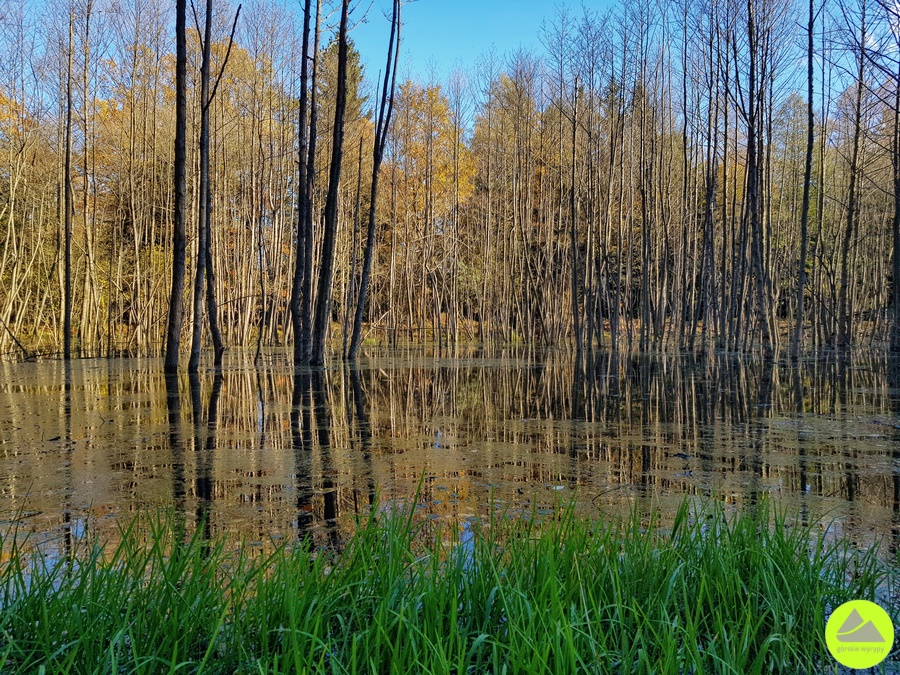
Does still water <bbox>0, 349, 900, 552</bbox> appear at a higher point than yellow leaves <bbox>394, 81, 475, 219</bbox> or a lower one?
lower

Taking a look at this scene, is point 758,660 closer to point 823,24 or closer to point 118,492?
point 118,492

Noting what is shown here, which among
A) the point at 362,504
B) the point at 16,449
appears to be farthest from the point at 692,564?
the point at 16,449

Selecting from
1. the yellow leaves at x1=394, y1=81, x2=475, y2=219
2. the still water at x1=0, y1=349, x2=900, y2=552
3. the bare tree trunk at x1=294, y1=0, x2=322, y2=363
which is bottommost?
the still water at x1=0, y1=349, x2=900, y2=552

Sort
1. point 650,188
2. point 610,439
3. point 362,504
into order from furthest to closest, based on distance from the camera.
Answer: point 650,188
point 610,439
point 362,504

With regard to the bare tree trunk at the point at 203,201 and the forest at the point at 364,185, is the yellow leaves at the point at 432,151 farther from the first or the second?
the bare tree trunk at the point at 203,201

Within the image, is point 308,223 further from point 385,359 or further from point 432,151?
point 432,151

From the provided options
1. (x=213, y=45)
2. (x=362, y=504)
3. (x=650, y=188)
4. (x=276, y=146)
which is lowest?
(x=362, y=504)

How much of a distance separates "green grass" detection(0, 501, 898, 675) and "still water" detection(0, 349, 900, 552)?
25 centimetres

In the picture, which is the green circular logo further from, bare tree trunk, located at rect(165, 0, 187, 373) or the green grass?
bare tree trunk, located at rect(165, 0, 187, 373)

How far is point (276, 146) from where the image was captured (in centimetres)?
2070

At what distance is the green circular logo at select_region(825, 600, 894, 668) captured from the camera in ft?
4.71

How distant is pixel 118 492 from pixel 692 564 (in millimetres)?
2653

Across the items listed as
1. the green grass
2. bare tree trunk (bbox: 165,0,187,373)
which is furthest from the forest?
the green grass

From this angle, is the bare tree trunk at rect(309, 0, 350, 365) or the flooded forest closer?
the flooded forest
